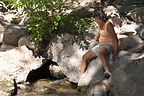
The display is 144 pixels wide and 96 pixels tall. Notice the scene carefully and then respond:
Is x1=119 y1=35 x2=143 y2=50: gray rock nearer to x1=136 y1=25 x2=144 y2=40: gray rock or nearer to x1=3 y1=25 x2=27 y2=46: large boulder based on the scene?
x1=136 y1=25 x2=144 y2=40: gray rock

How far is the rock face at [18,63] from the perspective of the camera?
5586 millimetres

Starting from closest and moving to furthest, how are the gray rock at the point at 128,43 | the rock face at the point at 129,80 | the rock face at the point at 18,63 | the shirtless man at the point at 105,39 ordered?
the rock face at the point at 129,80, the shirtless man at the point at 105,39, the gray rock at the point at 128,43, the rock face at the point at 18,63

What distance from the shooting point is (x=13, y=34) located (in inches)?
271

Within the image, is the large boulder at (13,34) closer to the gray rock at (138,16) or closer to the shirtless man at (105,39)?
the shirtless man at (105,39)

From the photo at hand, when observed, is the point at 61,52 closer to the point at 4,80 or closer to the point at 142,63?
the point at 4,80

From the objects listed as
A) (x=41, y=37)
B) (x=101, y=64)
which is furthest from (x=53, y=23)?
(x=101, y=64)

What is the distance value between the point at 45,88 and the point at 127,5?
17.0 feet

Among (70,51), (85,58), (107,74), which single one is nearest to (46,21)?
(70,51)

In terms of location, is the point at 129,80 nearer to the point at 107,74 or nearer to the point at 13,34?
the point at 107,74

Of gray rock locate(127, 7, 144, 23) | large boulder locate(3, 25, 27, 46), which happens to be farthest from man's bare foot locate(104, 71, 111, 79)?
large boulder locate(3, 25, 27, 46)

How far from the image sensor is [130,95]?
3.37 m

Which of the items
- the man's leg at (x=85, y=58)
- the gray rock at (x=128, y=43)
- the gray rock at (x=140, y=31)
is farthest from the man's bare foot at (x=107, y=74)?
the gray rock at (x=140, y=31)

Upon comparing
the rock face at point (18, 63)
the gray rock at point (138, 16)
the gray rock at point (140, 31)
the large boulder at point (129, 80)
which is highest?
the gray rock at point (138, 16)

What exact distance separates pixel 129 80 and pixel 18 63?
11.4 feet
